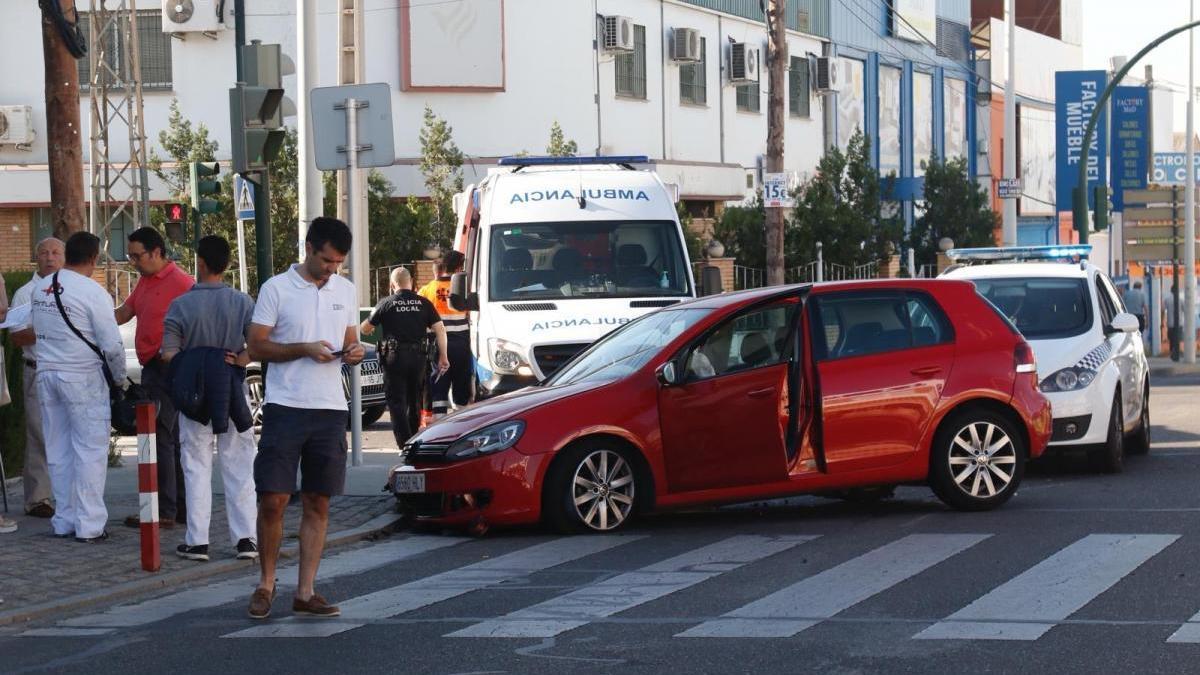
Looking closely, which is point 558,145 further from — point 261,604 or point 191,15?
point 261,604

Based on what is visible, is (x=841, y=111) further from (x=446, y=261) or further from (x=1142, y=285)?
(x=446, y=261)

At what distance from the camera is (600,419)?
461 inches

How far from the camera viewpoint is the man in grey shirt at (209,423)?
1088 cm

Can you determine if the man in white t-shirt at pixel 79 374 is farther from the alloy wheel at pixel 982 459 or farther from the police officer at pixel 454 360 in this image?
the police officer at pixel 454 360

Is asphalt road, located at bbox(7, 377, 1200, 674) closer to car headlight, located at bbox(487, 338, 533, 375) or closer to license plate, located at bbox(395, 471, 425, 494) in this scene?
license plate, located at bbox(395, 471, 425, 494)

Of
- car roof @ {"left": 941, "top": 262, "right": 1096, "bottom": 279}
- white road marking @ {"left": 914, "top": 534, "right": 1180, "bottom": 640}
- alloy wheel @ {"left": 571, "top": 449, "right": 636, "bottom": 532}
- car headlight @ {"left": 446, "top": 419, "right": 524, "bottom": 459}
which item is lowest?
white road marking @ {"left": 914, "top": 534, "right": 1180, "bottom": 640}

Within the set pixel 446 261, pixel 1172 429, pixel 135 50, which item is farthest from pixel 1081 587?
pixel 135 50

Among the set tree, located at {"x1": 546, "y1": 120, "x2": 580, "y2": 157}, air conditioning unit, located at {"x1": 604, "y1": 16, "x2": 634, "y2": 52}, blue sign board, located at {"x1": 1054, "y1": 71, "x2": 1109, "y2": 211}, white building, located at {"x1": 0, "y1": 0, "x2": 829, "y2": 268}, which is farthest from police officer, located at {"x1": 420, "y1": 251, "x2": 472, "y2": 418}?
blue sign board, located at {"x1": 1054, "y1": 71, "x2": 1109, "y2": 211}

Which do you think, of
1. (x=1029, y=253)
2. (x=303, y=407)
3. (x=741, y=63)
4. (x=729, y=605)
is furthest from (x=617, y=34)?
(x=729, y=605)

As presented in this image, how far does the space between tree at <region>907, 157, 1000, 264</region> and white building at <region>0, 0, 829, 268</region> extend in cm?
1145

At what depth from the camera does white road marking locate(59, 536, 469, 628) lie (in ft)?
30.6

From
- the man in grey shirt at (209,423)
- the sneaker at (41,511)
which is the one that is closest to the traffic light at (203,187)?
the sneaker at (41,511)

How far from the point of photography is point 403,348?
54.8 feet

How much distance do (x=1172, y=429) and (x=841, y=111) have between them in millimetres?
35437
